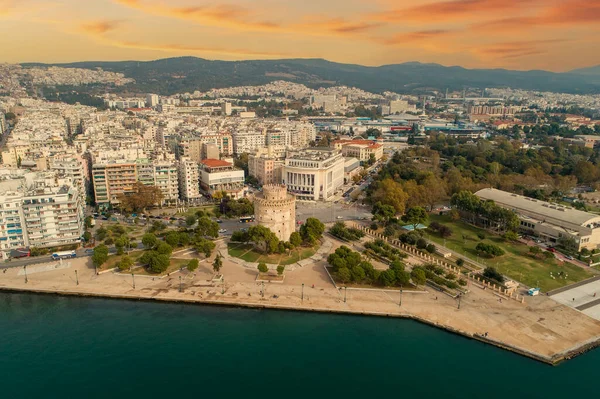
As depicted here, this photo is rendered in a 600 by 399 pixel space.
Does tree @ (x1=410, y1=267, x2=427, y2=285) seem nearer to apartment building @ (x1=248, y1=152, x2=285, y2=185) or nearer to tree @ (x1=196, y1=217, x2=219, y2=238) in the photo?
tree @ (x1=196, y1=217, x2=219, y2=238)

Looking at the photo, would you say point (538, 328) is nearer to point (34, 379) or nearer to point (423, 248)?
point (423, 248)

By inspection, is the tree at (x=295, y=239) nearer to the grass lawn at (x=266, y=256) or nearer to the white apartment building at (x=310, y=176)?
the grass lawn at (x=266, y=256)

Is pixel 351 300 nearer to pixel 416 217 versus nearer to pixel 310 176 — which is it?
pixel 416 217

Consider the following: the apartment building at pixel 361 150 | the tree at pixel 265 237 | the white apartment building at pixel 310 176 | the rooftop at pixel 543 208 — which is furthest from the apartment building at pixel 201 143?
the rooftop at pixel 543 208

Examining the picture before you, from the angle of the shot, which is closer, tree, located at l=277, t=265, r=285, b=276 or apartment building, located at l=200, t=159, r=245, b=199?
tree, located at l=277, t=265, r=285, b=276

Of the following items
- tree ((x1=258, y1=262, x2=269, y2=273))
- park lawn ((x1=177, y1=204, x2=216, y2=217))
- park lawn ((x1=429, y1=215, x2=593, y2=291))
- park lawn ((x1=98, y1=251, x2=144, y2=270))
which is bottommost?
park lawn ((x1=429, y1=215, x2=593, y2=291))

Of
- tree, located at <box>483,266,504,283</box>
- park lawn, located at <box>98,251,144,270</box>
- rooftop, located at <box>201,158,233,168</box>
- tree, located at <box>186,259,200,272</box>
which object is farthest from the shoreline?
rooftop, located at <box>201,158,233,168</box>

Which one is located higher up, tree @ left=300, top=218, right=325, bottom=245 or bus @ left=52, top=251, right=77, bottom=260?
tree @ left=300, top=218, right=325, bottom=245

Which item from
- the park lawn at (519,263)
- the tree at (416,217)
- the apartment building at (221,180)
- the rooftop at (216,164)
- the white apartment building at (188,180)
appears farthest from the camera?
the rooftop at (216,164)
